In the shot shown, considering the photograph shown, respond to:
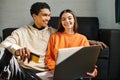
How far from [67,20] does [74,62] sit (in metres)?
0.62

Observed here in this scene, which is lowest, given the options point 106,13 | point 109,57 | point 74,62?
point 109,57

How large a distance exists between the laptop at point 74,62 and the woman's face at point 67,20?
0.49 m

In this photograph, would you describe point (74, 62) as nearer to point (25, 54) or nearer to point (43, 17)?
point (25, 54)

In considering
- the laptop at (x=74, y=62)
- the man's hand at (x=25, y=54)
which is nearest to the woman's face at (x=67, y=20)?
the laptop at (x=74, y=62)

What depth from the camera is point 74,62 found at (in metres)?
1.43

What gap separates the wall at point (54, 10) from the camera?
3072 millimetres

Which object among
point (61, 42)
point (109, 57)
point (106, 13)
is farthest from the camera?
point (106, 13)

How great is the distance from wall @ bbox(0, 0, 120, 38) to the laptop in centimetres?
161

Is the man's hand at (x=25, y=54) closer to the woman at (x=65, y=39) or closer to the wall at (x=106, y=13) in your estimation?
the woman at (x=65, y=39)

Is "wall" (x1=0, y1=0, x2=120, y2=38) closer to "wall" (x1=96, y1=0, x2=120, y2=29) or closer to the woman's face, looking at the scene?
"wall" (x1=96, y1=0, x2=120, y2=29)

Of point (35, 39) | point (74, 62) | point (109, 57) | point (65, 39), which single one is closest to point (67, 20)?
point (65, 39)

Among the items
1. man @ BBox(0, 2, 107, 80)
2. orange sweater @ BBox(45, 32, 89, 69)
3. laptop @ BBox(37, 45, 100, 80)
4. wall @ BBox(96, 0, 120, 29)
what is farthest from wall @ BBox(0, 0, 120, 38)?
laptop @ BBox(37, 45, 100, 80)

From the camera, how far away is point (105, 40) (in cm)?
254

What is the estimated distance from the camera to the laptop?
137 centimetres
